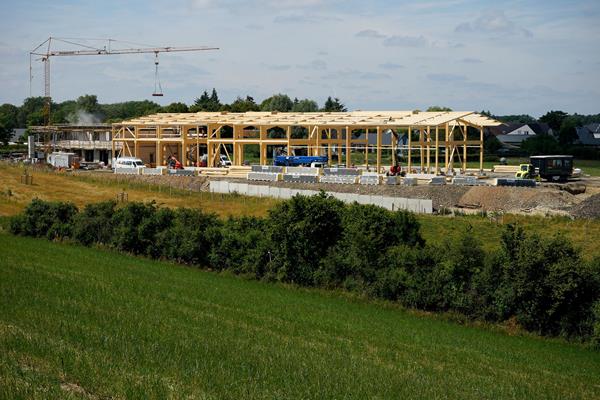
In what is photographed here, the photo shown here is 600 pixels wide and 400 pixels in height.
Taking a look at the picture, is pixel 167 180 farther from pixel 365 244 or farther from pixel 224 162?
pixel 365 244

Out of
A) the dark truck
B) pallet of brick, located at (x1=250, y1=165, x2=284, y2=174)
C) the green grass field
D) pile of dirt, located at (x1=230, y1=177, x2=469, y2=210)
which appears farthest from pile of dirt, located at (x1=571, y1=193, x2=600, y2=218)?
pallet of brick, located at (x1=250, y1=165, x2=284, y2=174)

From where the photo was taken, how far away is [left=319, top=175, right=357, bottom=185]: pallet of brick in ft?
189

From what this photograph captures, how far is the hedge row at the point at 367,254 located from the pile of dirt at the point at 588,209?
54.5ft

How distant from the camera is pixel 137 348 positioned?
51.3 ft

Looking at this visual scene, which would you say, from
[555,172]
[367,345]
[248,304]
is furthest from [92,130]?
[367,345]

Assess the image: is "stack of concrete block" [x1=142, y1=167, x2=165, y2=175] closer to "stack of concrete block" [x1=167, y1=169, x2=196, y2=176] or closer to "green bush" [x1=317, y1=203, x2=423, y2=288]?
"stack of concrete block" [x1=167, y1=169, x2=196, y2=176]

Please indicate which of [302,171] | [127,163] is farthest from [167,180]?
[302,171]

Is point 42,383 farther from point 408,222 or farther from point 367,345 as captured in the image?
point 408,222

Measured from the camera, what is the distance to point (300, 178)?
6019 centimetres

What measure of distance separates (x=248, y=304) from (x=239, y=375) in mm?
10019

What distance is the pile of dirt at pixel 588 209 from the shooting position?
4406 centimetres

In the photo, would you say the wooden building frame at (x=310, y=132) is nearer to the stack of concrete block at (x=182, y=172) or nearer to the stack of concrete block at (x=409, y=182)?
the stack of concrete block at (x=182, y=172)

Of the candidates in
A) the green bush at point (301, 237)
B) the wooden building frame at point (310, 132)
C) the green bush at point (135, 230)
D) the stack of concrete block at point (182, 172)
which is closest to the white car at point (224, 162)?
the wooden building frame at point (310, 132)

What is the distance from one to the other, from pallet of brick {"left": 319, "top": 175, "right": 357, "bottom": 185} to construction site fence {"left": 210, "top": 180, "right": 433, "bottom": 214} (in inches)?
177
